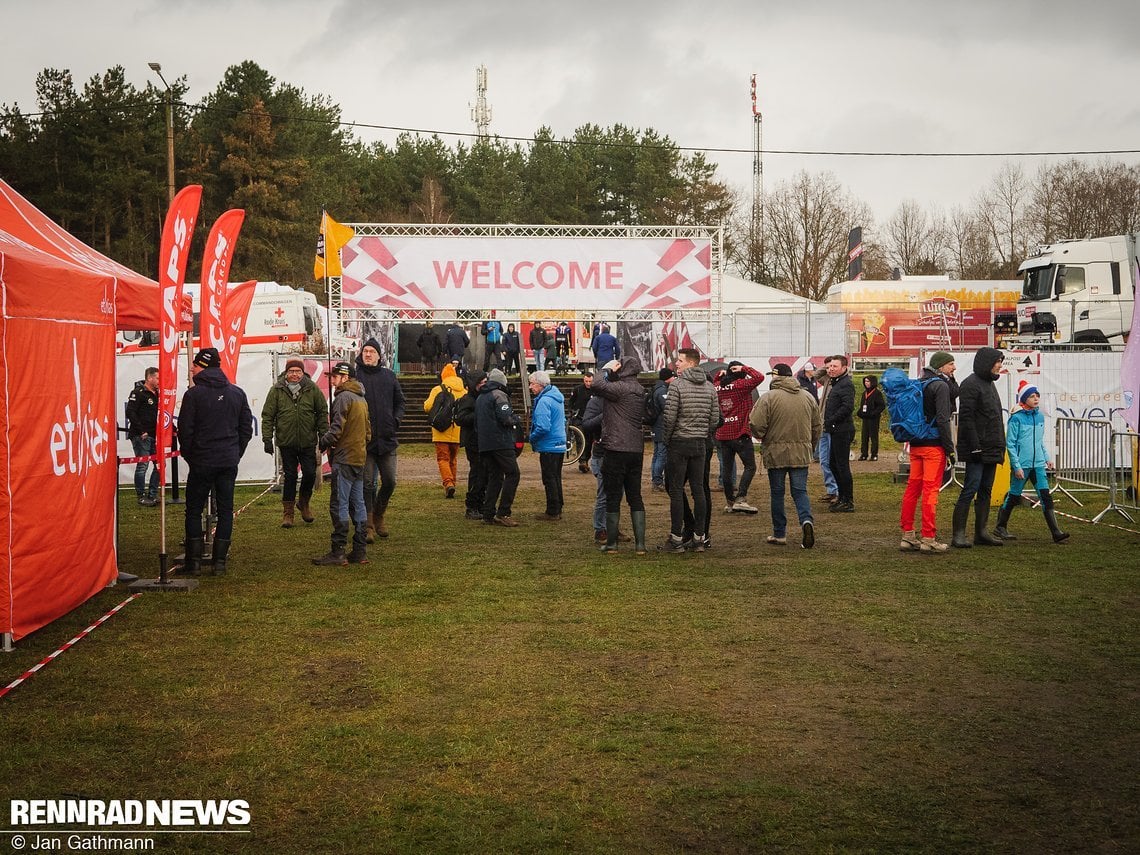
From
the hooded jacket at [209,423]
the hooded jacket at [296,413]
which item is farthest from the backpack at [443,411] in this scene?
the hooded jacket at [209,423]

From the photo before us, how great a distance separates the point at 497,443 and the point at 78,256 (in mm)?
5383

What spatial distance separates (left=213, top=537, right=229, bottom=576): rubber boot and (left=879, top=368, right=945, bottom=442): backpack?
6.34 meters

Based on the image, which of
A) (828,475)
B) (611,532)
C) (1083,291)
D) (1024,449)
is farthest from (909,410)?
(1083,291)

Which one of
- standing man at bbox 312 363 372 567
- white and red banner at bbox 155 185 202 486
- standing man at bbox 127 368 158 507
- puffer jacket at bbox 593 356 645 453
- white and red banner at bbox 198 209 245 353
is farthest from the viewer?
standing man at bbox 127 368 158 507

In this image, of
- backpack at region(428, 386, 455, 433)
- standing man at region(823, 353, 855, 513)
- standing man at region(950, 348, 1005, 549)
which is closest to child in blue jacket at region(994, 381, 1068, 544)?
standing man at region(950, 348, 1005, 549)

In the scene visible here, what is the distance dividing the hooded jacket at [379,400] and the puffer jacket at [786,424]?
12.5 ft

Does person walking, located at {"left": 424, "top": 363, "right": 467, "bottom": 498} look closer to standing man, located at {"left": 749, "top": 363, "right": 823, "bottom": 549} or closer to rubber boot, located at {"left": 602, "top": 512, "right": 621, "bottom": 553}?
rubber boot, located at {"left": 602, "top": 512, "right": 621, "bottom": 553}

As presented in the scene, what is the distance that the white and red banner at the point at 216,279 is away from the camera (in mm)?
11055

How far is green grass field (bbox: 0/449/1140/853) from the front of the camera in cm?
471

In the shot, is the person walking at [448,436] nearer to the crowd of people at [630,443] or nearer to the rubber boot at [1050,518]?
the crowd of people at [630,443]

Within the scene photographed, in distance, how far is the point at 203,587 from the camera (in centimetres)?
991

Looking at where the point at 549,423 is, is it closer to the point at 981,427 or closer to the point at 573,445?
the point at 981,427

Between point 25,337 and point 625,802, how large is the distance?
5.12 meters

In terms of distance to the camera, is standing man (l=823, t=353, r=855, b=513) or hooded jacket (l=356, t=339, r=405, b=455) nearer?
hooded jacket (l=356, t=339, r=405, b=455)
